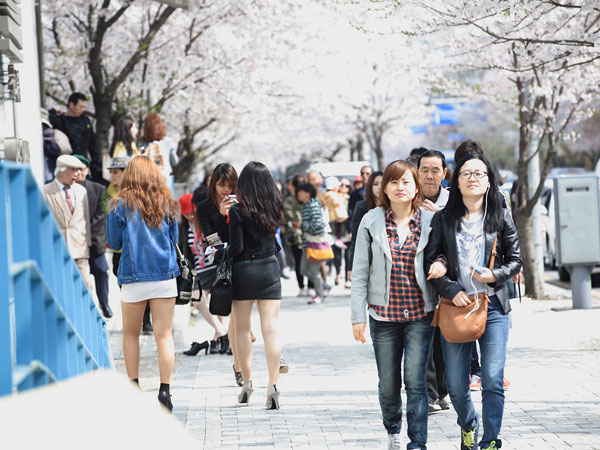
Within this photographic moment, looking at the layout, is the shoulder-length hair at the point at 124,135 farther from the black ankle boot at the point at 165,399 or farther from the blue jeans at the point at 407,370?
the blue jeans at the point at 407,370

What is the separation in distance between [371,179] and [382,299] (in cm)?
239

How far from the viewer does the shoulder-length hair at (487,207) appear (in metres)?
5.21

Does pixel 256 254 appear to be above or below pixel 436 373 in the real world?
above

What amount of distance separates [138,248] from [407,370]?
7.73ft

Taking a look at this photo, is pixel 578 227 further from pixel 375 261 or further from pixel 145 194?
pixel 375 261

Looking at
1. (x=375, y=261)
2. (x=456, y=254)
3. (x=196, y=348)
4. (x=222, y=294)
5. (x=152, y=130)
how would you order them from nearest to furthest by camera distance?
(x=456, y=254), (x=375, y=261), (x=222, y=294), (x=196, y=348), (x=152, y=130)

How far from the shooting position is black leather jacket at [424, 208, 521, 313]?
510 centimetres

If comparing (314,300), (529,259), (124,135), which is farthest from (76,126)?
(529,259)

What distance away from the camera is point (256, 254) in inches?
282

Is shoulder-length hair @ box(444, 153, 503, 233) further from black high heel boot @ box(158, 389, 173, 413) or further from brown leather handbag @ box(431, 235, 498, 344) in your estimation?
black high heel boot @ box(158, 389, 173, 413)

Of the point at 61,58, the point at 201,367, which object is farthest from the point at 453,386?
the point at 61,58

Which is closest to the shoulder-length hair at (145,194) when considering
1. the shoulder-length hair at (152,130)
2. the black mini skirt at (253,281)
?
the black mini skirt at (253,281)

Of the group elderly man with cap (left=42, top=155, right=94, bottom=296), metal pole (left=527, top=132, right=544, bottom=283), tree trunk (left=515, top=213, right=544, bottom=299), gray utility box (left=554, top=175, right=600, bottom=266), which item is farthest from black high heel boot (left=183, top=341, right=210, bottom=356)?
metal pole (left=527, top=132, right=544, bottom=283)

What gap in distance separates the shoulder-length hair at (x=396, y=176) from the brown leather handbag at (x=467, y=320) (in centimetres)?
72
